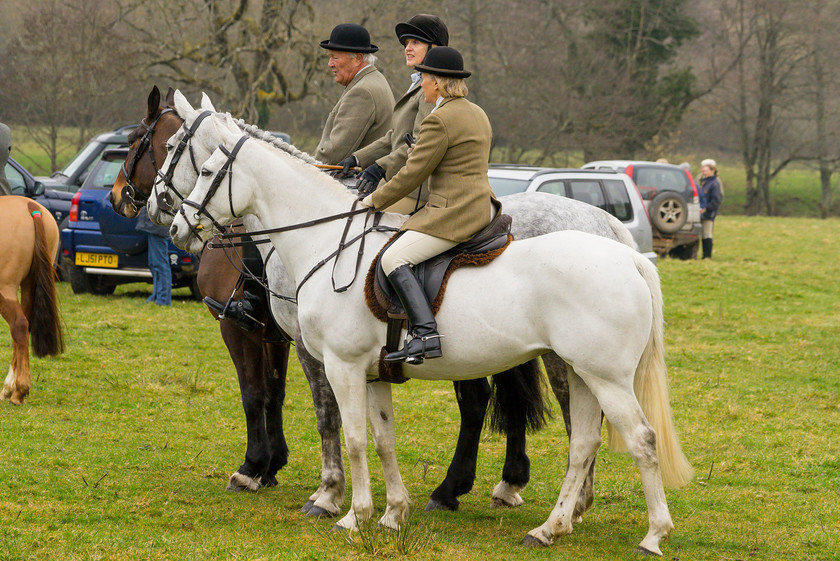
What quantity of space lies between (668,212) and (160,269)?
12331mm

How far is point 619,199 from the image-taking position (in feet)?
52.4

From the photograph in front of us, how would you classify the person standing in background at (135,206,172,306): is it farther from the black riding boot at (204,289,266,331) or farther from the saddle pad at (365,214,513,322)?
the saddle pad at (365,214,513,322)

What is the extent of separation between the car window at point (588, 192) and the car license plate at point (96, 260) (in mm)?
7279

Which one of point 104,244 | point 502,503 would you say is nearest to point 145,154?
point 502,503

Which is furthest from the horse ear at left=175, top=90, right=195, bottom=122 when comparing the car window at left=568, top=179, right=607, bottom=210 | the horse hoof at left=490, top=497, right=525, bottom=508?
the car window at left=568, top=179, right=607, bottom=210

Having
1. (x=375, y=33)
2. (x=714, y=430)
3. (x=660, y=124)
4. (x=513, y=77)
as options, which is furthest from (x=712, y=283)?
(x=660, y=124)

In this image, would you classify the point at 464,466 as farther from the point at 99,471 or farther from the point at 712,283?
the point at 712,283

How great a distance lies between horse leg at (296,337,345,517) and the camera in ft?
20.4

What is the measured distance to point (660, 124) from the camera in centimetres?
4131

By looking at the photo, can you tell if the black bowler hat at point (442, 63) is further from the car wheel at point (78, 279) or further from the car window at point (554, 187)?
the car wheel at point (78, 279)

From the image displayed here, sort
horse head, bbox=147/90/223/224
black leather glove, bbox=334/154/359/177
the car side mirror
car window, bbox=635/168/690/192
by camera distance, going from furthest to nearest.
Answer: car window, bbox=635/168/690/192 → the car side mirror → black leather glove, bbox=334/154/359/177 → horse head, bbox=147/90/223/224

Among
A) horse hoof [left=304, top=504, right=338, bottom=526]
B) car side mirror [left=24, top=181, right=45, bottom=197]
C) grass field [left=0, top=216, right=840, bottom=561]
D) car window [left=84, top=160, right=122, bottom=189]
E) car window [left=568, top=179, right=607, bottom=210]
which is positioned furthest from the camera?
car window [left=568, top=179, right=607, bottom=210]

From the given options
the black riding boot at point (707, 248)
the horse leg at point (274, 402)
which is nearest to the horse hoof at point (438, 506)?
the horse leg at point (274, 402)

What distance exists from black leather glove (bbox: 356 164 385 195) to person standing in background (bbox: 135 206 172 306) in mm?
7979
